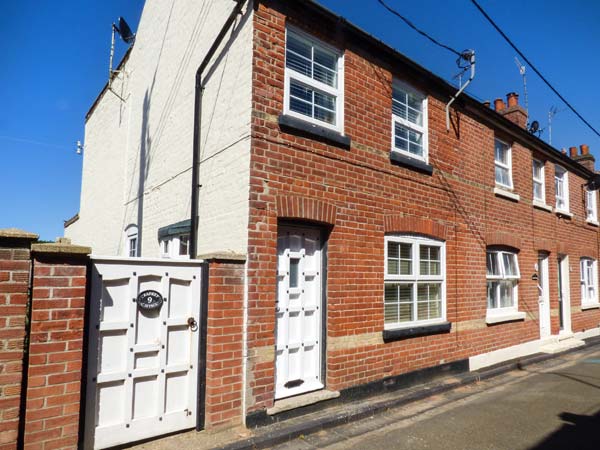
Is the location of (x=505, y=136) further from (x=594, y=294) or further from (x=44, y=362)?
(x=44, y=362)

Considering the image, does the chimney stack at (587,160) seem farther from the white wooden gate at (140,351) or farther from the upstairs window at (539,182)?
the white wooden gate at (140,351)

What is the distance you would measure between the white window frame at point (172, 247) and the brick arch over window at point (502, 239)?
252 inches

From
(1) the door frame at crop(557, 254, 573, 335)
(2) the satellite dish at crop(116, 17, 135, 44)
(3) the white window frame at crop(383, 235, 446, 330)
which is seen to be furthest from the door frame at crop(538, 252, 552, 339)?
(2) the satellite dish at crop(116, 17, 135, 44)

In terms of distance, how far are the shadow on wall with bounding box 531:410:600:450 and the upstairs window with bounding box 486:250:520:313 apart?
340 cm

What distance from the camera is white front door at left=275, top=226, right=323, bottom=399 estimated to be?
5316 mm

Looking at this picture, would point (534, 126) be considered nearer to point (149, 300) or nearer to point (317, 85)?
point (317, 85)

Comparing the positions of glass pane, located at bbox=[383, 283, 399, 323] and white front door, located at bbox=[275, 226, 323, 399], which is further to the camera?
glass pane, located at bbox=[383, 283, 399, 323]

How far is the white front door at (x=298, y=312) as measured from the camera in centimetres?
532

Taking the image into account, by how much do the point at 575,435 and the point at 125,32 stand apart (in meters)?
12.7

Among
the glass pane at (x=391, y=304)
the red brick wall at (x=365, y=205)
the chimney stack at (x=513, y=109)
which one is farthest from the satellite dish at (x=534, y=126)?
the glass pane at (x=391, y=304)

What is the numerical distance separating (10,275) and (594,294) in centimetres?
1674

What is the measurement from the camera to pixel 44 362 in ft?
11.7

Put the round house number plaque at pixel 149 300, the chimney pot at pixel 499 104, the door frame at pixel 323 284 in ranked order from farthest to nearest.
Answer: the chimney pot at pixel 499 104, the door frame at pixel 323 284, the round house number plaque at pixel 149 300

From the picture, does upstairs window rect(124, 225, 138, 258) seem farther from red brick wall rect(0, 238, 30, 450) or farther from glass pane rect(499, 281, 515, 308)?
glass pane rect(499, 281, 515, 308)
